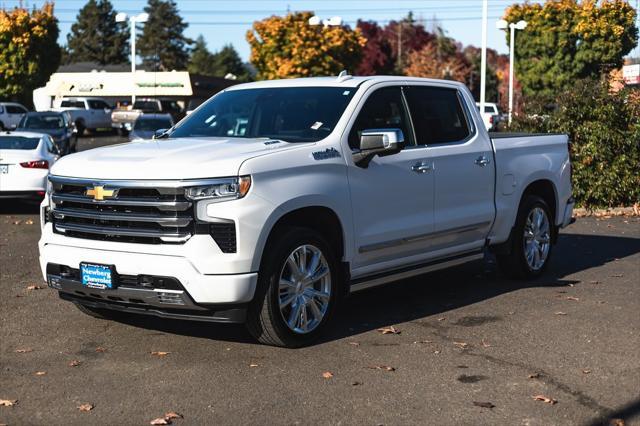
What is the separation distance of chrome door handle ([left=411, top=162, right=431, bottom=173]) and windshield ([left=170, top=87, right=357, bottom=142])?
2.70 ft

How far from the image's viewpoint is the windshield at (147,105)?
52.1 meters

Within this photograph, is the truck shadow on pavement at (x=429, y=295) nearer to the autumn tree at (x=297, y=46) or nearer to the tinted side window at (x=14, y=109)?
the tinted side window at (x=14, y=109)

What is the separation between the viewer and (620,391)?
602cm

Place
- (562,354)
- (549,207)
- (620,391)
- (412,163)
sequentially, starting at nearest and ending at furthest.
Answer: (620,391), (562,354), (412,163), (549,207)

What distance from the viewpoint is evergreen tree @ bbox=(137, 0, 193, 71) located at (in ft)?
395

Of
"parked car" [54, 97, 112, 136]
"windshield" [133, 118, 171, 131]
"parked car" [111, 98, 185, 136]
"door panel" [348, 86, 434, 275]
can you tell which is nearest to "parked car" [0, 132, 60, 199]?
"door panel" [348, 86, 434, 275]

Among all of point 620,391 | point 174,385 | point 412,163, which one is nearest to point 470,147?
point 412,163

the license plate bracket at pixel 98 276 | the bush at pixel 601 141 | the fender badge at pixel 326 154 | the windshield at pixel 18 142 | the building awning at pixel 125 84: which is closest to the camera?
the license plate bracket at pixel 98 276

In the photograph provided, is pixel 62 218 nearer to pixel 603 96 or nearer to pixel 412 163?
pixel 412 163

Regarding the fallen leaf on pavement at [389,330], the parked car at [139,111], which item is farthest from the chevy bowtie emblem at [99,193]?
the parked car at [139,111]

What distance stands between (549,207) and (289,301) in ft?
14.3

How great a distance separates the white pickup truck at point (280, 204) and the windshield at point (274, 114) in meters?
0.01

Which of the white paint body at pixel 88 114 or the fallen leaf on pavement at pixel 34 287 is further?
the white paint body at pixel 88 114

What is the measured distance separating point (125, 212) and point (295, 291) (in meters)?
1.36
